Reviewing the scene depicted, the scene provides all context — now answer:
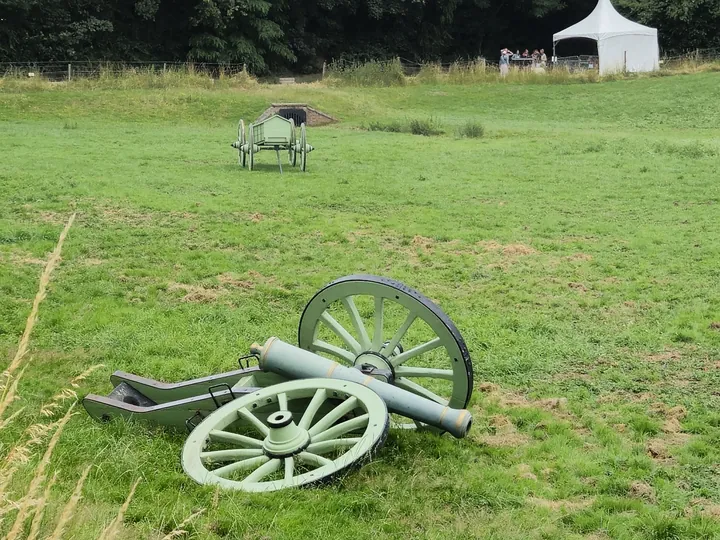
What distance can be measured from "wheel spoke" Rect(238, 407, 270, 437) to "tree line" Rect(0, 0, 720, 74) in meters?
38.1

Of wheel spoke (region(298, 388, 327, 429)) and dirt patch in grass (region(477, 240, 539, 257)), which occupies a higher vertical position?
dirt patch in grass (region(477, 240, 539, 257))

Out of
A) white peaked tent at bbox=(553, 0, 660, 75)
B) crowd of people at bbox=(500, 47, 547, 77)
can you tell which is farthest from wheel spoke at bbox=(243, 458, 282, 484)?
white peaked tent at bbox=(553, 0, 660, 75)

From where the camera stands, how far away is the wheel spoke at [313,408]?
11.9 ft

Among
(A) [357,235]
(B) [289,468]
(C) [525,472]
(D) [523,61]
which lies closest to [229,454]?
(B) [289,468]

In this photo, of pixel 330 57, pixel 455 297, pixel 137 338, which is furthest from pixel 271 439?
pixel 330 57

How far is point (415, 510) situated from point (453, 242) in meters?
6.10

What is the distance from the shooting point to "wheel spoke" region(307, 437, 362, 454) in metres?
3.50

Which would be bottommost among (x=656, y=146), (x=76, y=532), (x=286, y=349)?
(x=76, y=532)

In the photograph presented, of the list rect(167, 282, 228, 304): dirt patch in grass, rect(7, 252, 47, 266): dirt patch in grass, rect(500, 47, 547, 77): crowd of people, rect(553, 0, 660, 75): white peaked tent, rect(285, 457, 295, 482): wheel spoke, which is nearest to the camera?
rect(285, 457, 295, 482): wheel spoke

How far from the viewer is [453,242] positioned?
9.27 metres

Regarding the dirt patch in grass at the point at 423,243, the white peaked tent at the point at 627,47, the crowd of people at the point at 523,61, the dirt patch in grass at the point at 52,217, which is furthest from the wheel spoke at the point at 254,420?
the white peaked tent at the point at 627,47

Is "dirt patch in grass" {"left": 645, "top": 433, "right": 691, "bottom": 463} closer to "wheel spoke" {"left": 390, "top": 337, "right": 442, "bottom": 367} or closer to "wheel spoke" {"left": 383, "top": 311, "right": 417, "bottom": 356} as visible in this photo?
"wheel spoke" {"left": 390, "top": 337, "right": 442, "bottom": 367}

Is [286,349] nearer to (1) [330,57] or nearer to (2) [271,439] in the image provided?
(2) [271,439]

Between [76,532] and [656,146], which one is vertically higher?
[656,146]
